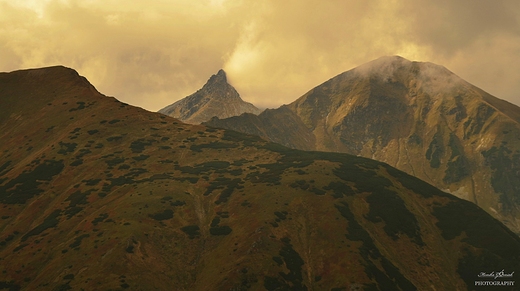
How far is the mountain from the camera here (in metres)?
89.8

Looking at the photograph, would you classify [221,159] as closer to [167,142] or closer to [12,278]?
[167,142]

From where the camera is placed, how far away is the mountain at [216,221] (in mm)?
89750

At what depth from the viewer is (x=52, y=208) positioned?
11944 centimetres

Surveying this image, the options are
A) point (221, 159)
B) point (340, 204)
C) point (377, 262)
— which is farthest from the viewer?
point (221, 159)

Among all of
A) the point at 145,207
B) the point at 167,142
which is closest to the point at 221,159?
the point at 167,142

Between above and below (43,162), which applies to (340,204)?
below

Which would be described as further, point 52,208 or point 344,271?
point 52,208

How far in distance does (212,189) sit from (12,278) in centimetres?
6021

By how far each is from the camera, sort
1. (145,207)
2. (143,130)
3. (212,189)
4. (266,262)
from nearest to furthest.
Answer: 1. (266,262)
2. (145,207)
3. (212,189)
4. (143,130)

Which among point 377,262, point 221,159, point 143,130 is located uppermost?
point 143,130

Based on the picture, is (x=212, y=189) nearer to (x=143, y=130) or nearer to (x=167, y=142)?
(x=167, y=142)

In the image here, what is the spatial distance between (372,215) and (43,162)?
114485 mm

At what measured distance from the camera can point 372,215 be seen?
12238 centimetres

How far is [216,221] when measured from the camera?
11306cm
